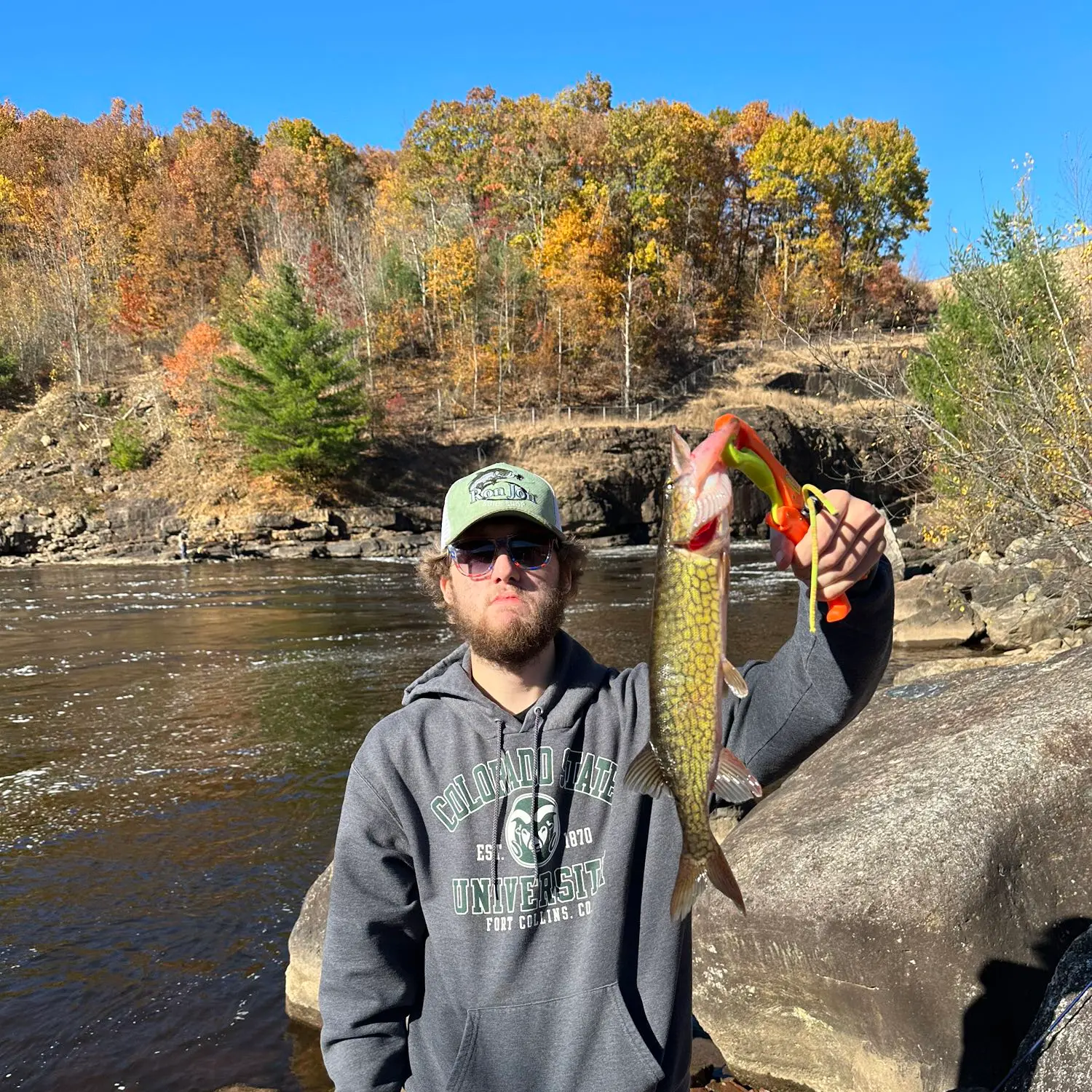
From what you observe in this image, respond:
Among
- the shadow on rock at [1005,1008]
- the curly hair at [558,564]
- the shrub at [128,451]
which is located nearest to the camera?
the curly hair at [558,564]

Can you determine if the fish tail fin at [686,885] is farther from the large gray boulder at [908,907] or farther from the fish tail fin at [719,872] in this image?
the large gray boulder at [908,907]

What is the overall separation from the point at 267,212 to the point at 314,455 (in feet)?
110

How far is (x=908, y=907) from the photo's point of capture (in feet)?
13.3

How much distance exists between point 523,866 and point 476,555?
897mm

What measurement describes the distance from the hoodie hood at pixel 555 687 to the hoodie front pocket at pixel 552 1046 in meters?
0.74

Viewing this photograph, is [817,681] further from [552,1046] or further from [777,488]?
[552,1046]

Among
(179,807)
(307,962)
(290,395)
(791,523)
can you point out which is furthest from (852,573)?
(290,395)

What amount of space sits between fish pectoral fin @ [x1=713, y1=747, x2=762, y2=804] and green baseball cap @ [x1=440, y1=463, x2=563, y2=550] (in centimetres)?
86

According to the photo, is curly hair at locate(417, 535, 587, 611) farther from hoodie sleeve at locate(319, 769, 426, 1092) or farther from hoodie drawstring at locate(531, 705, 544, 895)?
hoodie sleeve at locate(319, 769, 426, 1092)

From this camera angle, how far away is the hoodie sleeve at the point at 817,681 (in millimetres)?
2355

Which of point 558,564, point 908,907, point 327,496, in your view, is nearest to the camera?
point 558,564

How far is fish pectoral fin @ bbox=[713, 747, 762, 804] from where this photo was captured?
7.60ft

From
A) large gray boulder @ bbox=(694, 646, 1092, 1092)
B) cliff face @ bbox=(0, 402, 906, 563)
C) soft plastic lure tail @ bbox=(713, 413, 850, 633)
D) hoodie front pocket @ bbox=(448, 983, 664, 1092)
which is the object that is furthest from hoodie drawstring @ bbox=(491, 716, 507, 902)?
cliff face @ bbox=(0, 402, 906, 563)

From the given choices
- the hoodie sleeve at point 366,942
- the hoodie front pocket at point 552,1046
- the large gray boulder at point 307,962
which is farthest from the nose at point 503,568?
the large gray boulder at point 307,962
